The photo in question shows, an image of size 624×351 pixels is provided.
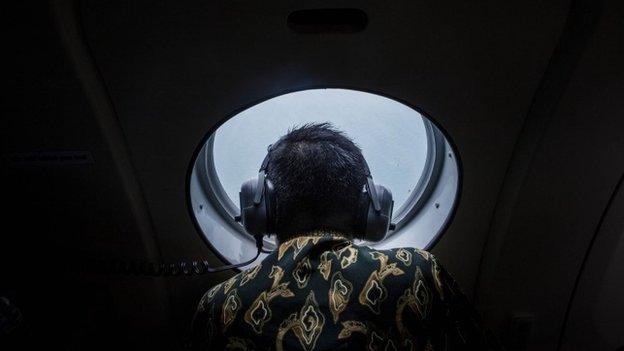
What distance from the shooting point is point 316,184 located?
1011mm

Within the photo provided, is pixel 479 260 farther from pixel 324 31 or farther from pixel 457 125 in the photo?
pixel 324 31

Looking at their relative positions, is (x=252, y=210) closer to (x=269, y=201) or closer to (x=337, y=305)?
(x=269, y=201)

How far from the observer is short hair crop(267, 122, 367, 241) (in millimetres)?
1017

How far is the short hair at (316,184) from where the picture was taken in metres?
1.02

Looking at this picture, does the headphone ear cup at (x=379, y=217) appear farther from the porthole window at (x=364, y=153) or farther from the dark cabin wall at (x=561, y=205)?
the dark cabin wall at (x=561, y=205)

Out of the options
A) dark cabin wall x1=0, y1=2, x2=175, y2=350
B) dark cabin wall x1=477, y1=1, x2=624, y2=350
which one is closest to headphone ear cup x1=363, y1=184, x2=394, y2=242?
dark cabin wall x1=477, y1=1, x2=624, y2=350

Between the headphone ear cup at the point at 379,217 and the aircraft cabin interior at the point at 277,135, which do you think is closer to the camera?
the aircraft cabin interior at the point at 277,135

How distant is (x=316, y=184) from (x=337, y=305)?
0.97ft

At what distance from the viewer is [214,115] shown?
102cm

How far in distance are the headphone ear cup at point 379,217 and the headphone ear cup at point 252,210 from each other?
10.5 inches

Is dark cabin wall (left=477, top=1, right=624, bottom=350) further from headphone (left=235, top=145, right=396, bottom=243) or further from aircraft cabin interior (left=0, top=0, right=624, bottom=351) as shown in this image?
headphone (left=235, top=145, right=396, bottom=243)

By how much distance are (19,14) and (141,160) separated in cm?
41

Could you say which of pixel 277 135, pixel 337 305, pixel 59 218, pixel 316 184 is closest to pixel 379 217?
pixel 316 184

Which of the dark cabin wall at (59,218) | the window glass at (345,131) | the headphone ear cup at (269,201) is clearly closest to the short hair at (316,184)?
the headphone ear cup at (269,201)
